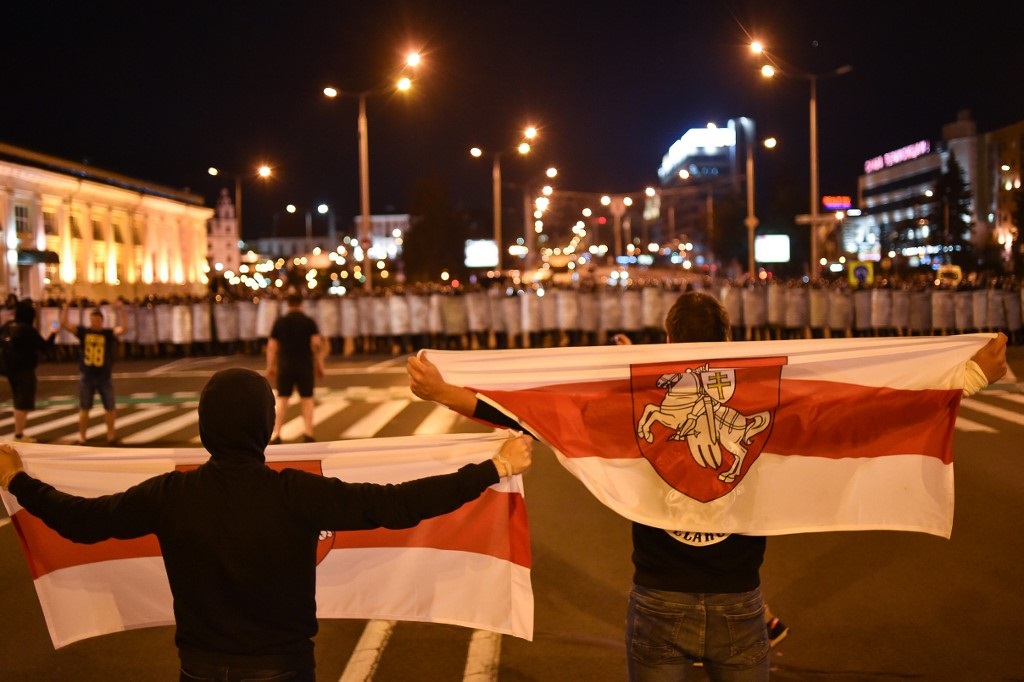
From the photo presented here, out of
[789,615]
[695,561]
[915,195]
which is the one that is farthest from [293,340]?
[915,195]

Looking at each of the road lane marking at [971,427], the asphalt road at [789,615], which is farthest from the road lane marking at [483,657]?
the road lane marking at [971,427]

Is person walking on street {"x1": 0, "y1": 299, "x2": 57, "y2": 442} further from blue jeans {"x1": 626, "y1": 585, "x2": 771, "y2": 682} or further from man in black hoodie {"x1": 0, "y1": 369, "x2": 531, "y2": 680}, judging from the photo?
blue jeans {"x1": 626, "y1": 585, "x2": 771, "y2": 682}

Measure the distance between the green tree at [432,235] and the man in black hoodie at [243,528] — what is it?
85.3m

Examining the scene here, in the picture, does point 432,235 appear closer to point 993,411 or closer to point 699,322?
point 993,411

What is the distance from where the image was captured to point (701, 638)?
3.48 metres

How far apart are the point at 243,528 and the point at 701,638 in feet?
5.13

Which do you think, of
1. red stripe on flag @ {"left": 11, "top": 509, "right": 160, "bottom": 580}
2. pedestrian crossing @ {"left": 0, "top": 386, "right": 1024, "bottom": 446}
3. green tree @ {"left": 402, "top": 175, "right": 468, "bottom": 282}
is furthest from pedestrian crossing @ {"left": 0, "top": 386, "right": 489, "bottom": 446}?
green tree @ {"left": 402, "top": 175, "right": 468, "bottom": 282}

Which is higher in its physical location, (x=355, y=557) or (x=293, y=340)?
(x=293, y=340)

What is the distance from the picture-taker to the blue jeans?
3.49 meters

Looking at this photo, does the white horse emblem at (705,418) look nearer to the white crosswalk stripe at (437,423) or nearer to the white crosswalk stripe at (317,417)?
the white crosswalk stripe at (437,423)

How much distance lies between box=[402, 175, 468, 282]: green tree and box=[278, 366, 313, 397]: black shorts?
75.3 meters

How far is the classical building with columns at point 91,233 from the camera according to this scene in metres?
61.4

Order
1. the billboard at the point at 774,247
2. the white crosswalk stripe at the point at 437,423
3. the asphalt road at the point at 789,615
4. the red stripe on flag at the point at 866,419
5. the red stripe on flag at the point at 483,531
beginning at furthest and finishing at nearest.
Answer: the billboard at the point at 774,247 → the white crosswalk stripe at the point at 437,423 → the asphalt road at the point at 789,615 → the red stripe on flag at the point at 483,531 → the red stripe on flag at the point at 866,419

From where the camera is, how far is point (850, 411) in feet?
14.0
